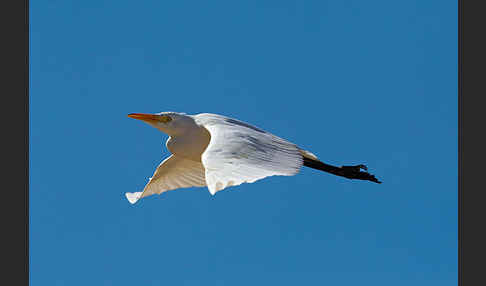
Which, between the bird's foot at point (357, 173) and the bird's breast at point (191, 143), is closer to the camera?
the bird's breast at point (191, 143)

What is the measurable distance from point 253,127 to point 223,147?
167cm

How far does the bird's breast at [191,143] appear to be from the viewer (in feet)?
32.2

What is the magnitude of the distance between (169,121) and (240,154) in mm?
2231

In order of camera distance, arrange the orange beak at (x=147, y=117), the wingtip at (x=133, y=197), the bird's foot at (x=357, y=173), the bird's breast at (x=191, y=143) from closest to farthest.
A: the bird's breast at (x=191, y=143) → the orange beak at (x=147, y=117) → the bird's foot at (x=357, y=173) → the wingtip at (x=133, y=197)

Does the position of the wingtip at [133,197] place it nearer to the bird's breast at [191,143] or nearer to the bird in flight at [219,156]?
the bird in flight at [219,156]

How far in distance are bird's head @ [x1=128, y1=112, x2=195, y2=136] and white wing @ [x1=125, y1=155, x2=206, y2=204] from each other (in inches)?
30.4

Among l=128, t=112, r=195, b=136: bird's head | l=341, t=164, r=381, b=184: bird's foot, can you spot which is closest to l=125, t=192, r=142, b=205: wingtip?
l=128, t=112, r=195, b=136: bird's head

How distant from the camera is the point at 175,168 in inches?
428

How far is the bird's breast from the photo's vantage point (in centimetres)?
Result: 980

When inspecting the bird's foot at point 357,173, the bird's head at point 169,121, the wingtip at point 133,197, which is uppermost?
the bird's head at point 169,121

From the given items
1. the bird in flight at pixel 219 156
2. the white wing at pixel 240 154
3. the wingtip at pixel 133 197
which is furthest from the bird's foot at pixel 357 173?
the wingtip at pixel 133 197

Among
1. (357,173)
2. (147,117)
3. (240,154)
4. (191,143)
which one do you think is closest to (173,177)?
(147,117)

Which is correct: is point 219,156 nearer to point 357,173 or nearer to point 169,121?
point 169,121

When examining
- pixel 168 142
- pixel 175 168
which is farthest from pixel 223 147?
pixel 175 168
